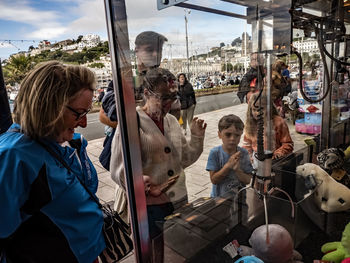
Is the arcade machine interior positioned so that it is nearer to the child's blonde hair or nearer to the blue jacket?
the child's blonde hair

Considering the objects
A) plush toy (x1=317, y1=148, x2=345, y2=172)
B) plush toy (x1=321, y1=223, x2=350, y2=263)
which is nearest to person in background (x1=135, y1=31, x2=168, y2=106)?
plush toy (x1=321, y1=223, x2=350, y2=263)

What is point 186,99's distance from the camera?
37.0 inches

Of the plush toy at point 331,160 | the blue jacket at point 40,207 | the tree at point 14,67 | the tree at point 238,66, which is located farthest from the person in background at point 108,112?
the plush toy at point 331,160

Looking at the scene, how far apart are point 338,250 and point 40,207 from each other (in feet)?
3.28

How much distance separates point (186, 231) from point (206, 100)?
0.51 m

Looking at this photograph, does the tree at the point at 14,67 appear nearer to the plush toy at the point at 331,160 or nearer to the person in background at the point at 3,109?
the person in background at the point at 3,109

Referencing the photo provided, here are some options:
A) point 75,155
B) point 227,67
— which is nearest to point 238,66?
point 227,67

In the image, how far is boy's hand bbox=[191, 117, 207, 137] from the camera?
1.00 meters

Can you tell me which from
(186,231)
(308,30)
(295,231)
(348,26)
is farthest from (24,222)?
(348,26)

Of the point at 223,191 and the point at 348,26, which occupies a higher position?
the point at 348,26

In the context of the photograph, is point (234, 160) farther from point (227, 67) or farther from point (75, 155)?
point (75, 155)

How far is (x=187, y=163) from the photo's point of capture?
104 cm

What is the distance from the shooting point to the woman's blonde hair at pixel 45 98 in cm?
72

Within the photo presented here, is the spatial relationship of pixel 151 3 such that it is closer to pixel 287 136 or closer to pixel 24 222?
pixel 24 222
